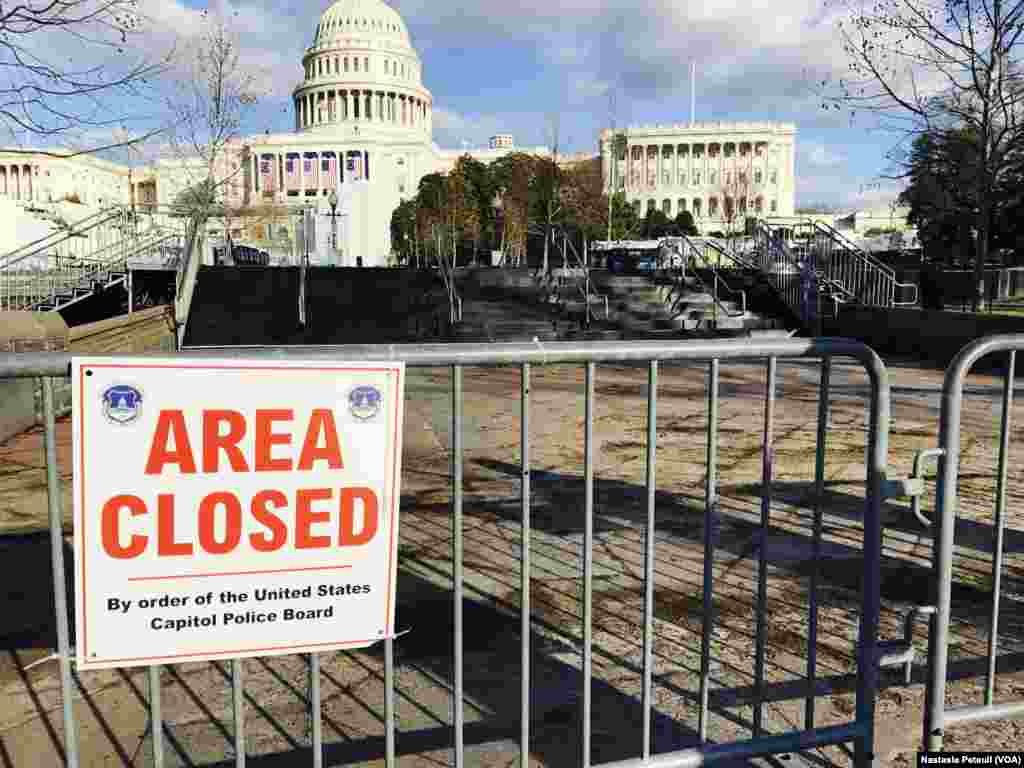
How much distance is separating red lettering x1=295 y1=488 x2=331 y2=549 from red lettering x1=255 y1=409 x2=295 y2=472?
0.31 ft

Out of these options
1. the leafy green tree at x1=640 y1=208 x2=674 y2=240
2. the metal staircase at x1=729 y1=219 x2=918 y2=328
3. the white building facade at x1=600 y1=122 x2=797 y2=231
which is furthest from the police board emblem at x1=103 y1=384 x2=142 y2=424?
the white building facade at x1=600 y1=122 x2=797 y2=231

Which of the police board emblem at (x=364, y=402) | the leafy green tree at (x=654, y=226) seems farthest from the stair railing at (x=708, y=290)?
the leafy green tree at (x=654, y=226)

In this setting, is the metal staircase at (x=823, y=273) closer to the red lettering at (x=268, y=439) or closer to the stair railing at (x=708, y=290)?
the stair railing at (x=708, y=290)

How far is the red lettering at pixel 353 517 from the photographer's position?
243cm

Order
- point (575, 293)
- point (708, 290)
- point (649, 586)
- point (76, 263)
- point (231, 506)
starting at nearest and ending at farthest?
point (231, 506)
point (649, 586)
point (708, 290)
point (76, 263)
point (575, 293)

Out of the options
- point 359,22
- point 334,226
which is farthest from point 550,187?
point 359,22

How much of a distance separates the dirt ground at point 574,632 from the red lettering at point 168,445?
1246 millimetres

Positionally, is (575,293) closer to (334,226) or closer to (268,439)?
(268,439)

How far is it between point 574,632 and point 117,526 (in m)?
2.36

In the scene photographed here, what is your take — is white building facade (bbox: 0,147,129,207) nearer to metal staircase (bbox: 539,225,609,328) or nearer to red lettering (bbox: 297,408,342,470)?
metal staircase (bbox: 539,225,609,328)

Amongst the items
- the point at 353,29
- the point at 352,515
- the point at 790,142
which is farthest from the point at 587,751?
the point at 790,142

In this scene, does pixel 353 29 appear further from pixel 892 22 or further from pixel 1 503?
pixel 1 503

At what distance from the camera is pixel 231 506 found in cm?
231

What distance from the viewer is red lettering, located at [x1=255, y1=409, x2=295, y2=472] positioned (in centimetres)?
232
